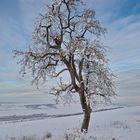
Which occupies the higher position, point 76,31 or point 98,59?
point 76,31

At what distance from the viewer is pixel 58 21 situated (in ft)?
55.6

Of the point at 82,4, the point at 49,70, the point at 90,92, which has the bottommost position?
the point at 90,92

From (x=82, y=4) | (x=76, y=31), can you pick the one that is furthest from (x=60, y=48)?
(x=82, y=4)

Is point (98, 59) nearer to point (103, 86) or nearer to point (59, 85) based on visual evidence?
point (103, 86)

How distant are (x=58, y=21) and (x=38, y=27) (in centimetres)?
124

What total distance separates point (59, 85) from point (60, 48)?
219 centimetres

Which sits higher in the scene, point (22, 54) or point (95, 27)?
point (95, 27)

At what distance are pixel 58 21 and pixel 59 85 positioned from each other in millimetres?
3693

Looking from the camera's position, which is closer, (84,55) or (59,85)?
(84,55)

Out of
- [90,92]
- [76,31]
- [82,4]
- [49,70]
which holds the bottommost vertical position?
[90,92]

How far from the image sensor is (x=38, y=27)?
17.3 metres

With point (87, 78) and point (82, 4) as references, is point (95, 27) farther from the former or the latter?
point (87, 78)

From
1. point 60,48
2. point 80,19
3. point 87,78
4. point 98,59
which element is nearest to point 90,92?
point 87,78

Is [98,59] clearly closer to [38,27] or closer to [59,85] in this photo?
[59,85]
